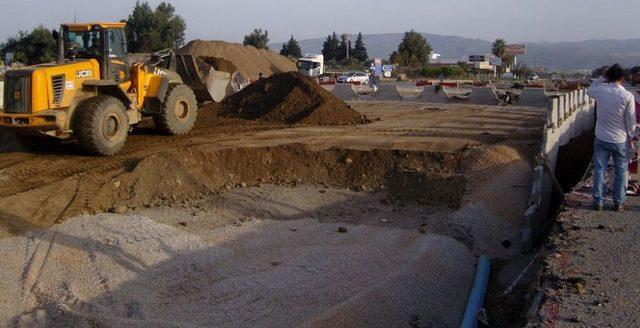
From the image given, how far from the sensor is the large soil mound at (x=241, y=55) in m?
45.4

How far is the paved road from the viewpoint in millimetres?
4984

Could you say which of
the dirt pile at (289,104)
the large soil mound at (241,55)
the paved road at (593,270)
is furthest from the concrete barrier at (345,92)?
the paved road at (593,270)

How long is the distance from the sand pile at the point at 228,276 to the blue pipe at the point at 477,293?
226 mm

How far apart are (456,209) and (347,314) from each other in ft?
16.0

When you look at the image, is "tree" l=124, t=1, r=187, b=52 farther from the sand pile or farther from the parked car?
the sand pile

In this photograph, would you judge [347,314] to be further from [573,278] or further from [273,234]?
[273,234]

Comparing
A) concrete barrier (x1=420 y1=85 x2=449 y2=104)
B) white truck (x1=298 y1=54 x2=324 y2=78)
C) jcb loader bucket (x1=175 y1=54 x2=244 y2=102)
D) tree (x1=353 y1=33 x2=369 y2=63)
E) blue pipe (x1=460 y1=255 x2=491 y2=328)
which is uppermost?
→ tree (x1=353 y1=33 x2=369 y2=63)

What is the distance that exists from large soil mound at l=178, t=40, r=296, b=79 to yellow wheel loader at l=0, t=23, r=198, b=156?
30201mm

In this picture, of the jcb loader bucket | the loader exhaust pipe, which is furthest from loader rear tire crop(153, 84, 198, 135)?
the loader exhaust pipe

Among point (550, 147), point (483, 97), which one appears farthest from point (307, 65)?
point (550, 147)

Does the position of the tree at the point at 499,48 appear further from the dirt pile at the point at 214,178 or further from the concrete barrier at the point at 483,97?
the dirt pile at the point at 214,178

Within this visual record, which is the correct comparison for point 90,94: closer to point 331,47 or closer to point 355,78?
point 355,78

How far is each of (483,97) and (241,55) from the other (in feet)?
79.6

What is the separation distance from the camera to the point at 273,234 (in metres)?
9.63
